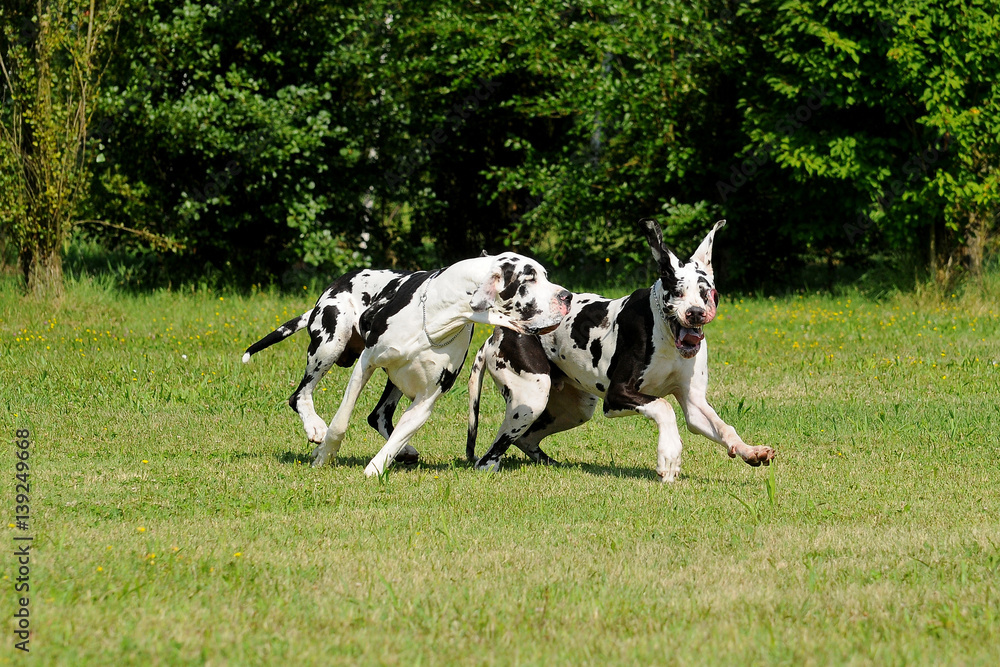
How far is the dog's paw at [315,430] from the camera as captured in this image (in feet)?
27.1

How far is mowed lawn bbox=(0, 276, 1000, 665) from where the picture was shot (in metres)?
4.46

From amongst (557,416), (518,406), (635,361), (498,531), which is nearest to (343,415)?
(518,406)

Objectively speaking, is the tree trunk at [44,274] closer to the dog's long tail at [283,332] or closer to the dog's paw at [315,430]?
the dog's long tail at [283,332]

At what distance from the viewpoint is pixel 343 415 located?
305 inches

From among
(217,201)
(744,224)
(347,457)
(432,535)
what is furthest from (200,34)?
(432,535)

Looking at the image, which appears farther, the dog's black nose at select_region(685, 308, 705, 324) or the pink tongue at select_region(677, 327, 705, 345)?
the pink tongue at select_region(677, 327, 705, 345)

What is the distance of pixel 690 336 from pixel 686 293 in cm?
28

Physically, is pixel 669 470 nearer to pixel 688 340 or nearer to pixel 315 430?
pixel 688 340

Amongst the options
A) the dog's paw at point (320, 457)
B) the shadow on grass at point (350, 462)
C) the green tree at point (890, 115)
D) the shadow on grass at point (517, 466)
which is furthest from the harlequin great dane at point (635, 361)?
the green tree at point (890, 115)

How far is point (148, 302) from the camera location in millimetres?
17422

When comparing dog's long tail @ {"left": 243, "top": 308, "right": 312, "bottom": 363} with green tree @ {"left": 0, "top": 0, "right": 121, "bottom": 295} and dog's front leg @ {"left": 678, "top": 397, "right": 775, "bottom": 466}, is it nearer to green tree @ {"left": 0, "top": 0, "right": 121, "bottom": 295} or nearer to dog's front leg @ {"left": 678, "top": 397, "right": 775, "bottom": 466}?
dog's front leg @ {"left": 678, "top": 397, "right": 775, "bottom": 466}

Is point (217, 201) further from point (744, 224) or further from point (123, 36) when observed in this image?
point (744, 224)

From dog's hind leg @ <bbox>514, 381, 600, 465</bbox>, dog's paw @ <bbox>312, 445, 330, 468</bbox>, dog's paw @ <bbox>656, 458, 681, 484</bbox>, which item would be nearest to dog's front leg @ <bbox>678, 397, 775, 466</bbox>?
dog's paw @ <bbox>656, 458, 681, 484</bbox>

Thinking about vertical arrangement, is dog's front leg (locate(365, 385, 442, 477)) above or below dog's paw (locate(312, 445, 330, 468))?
above
